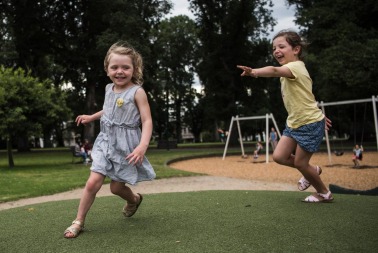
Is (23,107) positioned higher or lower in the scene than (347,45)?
lower

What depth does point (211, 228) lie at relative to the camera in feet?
12.6

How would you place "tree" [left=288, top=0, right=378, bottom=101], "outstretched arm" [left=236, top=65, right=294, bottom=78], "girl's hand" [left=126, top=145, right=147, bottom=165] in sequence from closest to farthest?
"girl's hand" [left=126, top=145, right=147, bottom=165] < "outstretched arm" [left=236, top=65, right=294, bottom=78] < "tree" [left=288, top=0, right=378, bottom=101]

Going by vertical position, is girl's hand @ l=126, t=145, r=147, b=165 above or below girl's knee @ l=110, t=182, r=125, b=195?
above

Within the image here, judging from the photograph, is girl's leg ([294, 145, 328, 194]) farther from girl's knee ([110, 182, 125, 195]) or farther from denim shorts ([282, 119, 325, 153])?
girl's knee ([110, 182, 125, 195])

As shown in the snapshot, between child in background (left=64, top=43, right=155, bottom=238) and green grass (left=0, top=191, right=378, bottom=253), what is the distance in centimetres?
40

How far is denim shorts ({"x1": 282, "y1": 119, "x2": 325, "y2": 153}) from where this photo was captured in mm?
4969

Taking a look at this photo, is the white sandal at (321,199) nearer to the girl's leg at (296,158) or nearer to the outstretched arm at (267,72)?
the girl's leg at (296,158)

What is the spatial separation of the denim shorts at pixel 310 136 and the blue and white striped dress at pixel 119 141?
1.94 meters

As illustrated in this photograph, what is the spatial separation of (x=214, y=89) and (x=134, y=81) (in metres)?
39.4

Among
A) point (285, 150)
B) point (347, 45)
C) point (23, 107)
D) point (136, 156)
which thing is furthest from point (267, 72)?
point (347, 45)

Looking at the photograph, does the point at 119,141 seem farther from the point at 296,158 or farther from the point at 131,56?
the point at 296,158

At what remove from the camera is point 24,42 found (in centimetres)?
3322

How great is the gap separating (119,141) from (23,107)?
13473 millimetres

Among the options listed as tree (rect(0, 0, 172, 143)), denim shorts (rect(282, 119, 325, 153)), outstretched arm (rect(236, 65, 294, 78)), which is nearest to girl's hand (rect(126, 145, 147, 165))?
outstretched arm (rect(236, 65, 294, 78))
